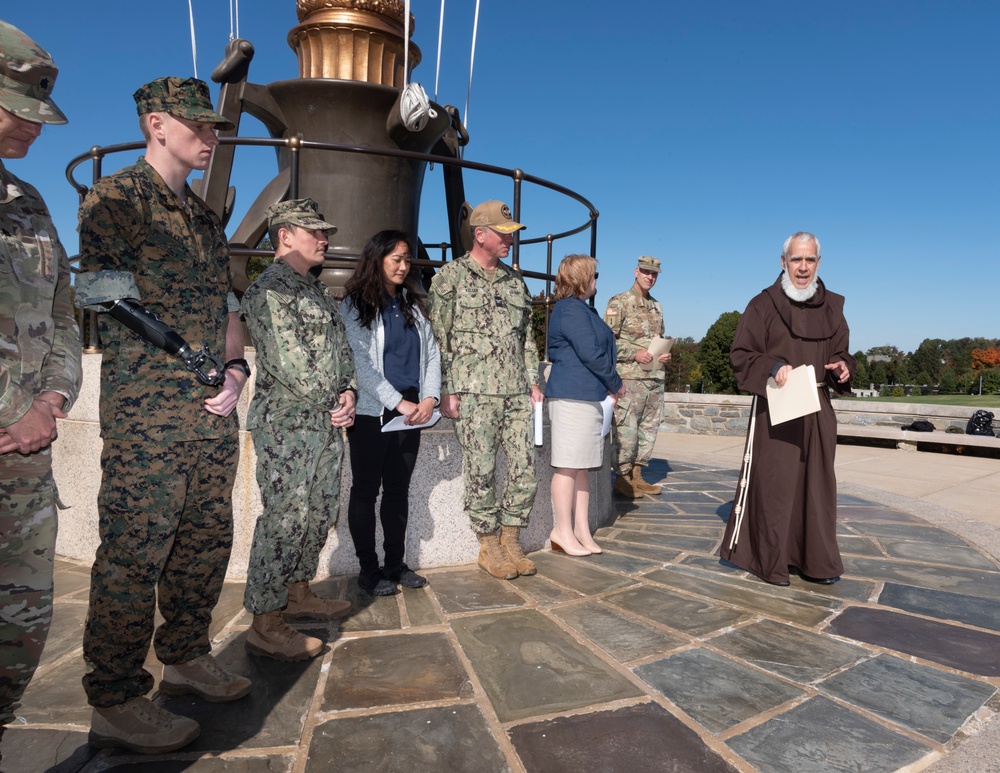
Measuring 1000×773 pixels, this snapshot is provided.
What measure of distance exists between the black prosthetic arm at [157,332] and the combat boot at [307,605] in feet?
4.48

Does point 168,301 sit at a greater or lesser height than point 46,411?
greater

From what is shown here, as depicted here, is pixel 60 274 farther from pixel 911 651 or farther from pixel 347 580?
pixel 911 651

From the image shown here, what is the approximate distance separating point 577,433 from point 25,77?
320cm

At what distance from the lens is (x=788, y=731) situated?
7.02 ft

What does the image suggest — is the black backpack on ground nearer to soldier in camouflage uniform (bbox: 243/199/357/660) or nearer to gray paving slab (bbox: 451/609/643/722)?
gray paving slab (bbox: 451/609/643/722)

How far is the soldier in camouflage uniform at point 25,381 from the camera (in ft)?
4.85

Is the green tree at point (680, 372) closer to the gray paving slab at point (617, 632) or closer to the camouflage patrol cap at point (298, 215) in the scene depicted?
the gray paving slab at point (617, 632)

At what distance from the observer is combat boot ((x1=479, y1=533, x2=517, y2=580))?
11.9 ft

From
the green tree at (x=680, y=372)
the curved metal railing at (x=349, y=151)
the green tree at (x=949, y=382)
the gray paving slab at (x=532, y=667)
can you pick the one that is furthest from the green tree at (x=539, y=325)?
the green tree at (x=949, y=382)

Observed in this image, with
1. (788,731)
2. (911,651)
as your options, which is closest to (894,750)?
(788,731)

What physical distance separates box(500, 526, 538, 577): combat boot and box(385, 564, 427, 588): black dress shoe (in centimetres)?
55

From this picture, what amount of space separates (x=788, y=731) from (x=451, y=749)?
43.9 inches

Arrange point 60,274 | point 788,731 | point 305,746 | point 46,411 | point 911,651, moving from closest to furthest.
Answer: point 46,411
point 60,274
point 305,746
point 788,731
point 911,651

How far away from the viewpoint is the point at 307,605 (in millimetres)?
2969
